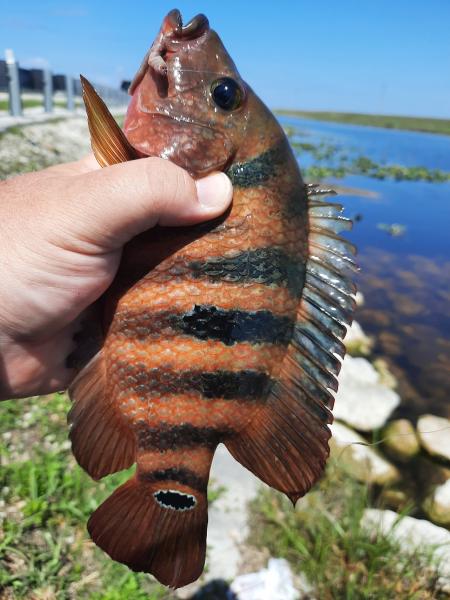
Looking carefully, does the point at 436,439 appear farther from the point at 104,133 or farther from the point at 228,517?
the point at 104,133

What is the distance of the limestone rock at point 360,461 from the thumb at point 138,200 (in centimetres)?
483

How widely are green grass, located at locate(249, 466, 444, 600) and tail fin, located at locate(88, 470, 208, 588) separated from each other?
2621mm

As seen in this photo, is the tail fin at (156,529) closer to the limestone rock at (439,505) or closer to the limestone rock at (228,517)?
the limestone rock at (228,517)

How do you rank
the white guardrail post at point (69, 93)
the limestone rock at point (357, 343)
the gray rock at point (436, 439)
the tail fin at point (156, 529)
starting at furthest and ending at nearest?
the white guardrail post at point (69, 93) → the limestone rock at point (357, 343) → the gray rock at point (436, 439) → the tail fin at point (156, 529)

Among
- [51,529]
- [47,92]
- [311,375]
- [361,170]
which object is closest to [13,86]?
[47,92]

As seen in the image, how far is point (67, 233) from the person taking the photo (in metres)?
2.15

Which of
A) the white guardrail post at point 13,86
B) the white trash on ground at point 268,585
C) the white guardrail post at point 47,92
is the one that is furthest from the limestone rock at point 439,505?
the white guardrail post at point 47,92

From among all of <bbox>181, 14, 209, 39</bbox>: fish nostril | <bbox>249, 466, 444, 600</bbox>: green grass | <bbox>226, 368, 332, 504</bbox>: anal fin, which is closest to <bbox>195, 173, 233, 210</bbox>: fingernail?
<bbox>181, 14, 209, 39</bbox>: fish nostril

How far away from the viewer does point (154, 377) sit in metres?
2.05

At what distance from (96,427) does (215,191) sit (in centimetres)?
118

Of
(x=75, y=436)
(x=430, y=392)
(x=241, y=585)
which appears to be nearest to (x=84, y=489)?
(x=241, y=585)

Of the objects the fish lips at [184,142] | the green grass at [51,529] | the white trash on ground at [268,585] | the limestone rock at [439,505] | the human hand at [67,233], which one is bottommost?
the limestone rock at [439,505]

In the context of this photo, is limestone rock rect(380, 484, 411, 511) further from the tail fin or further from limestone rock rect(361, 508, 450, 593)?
the tail fin

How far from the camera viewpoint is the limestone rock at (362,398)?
7152 millimetres
